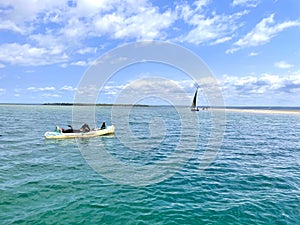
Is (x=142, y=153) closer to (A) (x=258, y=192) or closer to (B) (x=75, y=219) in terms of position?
(A) (x=258, y=192)

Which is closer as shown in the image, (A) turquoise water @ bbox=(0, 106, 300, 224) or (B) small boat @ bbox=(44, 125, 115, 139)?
(A) turquoise water @ bbox=(0, 106, 300, 224)

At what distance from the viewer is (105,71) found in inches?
559

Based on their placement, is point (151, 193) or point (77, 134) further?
point (77, 134)

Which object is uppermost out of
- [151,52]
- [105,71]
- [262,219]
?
[151,52]

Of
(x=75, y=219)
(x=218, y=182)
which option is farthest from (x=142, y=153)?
(x=75, y=219)

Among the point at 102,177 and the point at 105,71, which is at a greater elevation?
→ the point at 105,71

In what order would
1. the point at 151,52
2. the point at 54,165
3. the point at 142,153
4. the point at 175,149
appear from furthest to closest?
the point at 175,149 < the point at 142,153 < the point at 54,165 < the point at 151,52

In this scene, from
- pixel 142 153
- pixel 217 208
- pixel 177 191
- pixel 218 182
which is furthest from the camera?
pixel 142 153

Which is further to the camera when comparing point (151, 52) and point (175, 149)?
point (175, 149)

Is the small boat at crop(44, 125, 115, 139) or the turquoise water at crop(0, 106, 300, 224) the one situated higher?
the small boat at crop(44, 125, 115, 139)

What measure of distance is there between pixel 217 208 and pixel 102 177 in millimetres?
7487

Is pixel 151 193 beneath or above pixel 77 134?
beneath

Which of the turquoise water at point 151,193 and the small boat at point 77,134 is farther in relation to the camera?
the small boat at point 77,134

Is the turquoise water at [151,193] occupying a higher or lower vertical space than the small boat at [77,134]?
lower
